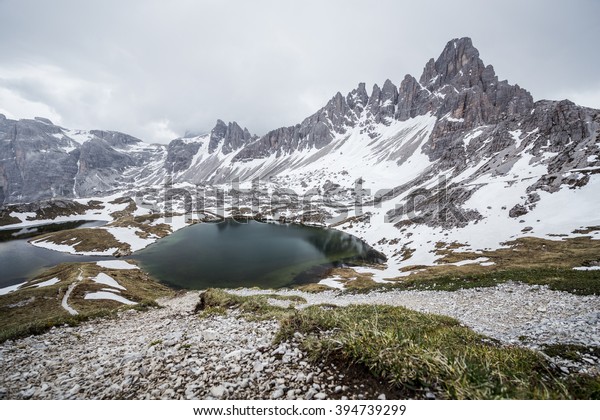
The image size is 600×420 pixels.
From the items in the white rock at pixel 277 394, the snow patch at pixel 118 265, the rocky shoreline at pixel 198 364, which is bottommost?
the snow patch at pixel 118 265

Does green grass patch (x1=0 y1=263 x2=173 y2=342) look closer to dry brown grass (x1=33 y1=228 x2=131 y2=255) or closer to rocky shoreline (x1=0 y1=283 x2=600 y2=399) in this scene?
rocky shoreline (x1=0 y1=283 x2=600 y2=399)

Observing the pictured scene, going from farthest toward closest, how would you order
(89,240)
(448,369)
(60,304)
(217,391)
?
1. (89,240)
2. (60,304)
3. (217,391)
4. (448,369)

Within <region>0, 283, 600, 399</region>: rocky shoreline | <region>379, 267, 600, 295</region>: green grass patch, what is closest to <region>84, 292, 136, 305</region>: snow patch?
<region>0, 283, 600, 399</region>: rocky shoreline

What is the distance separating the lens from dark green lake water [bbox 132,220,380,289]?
5578 cm

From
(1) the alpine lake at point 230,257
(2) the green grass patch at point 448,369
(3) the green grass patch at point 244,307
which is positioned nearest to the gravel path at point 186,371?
(2) the green grass patch at point 448,369

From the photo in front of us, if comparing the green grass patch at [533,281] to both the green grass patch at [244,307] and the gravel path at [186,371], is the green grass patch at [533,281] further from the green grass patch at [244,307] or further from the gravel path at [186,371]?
the gravel path at [186,371]

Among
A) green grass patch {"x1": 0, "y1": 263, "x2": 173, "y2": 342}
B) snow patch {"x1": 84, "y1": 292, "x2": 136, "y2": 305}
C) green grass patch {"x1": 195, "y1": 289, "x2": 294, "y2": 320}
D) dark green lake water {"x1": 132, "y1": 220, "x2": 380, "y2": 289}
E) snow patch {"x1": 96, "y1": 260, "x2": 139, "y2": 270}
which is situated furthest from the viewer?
snow patch {"x1": 96, "y1": 260, "x2": 139, "y2": 270}

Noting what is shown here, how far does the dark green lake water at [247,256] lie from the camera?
55.8m

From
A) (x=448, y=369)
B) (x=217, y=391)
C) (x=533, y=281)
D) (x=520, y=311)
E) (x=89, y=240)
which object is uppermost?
(x=448, y=369)

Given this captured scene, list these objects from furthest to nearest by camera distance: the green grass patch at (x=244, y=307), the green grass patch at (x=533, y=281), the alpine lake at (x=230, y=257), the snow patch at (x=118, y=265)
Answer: the snow patch at (x=118, y=265) → the alpine lake at (x=230, y=257) → the green grass patch at (x=533, y=281) → the green grass patch at (x=244, y=307)

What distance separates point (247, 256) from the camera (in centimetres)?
7338

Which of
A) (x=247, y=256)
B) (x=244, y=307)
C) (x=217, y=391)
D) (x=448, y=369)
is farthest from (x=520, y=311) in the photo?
(x=247, y=256)

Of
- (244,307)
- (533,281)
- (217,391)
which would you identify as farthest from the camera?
(533,281)

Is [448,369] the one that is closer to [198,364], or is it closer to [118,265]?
[198,364]
